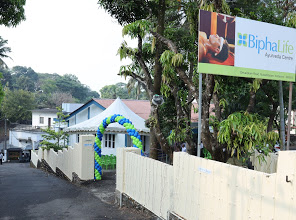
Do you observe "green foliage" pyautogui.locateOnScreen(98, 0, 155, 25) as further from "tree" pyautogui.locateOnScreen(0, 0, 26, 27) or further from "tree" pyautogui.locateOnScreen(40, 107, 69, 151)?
"tree" pyautogui.locateOnScreen(40, 107, 69, 151)

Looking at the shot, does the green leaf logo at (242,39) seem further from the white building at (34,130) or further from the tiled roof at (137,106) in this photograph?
the white building at (34,130)

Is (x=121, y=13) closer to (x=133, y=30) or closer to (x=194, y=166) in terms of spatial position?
(x=133, y=30)

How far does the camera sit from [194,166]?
6.27m

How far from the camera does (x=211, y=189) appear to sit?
576 cm

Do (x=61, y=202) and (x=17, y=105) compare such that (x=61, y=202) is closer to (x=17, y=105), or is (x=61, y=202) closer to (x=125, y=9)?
(x=125, y=9)

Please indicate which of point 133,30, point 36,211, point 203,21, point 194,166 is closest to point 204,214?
point 194,166

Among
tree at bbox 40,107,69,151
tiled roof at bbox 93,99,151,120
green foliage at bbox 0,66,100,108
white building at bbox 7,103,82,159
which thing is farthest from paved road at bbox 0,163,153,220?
green foliage at bbox 0,66,100,108

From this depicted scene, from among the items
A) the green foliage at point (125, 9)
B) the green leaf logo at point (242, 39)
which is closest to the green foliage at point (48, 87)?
the green foliage at point (125, 9)

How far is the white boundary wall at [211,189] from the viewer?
431 centimetres

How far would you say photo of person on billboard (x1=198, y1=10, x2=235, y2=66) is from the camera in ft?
26.1

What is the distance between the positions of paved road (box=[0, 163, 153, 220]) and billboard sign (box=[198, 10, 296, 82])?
14.4 ft

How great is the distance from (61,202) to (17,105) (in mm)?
50628

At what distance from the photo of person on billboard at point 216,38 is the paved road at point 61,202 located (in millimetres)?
4366

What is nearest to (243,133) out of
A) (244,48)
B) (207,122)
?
(207,122)
